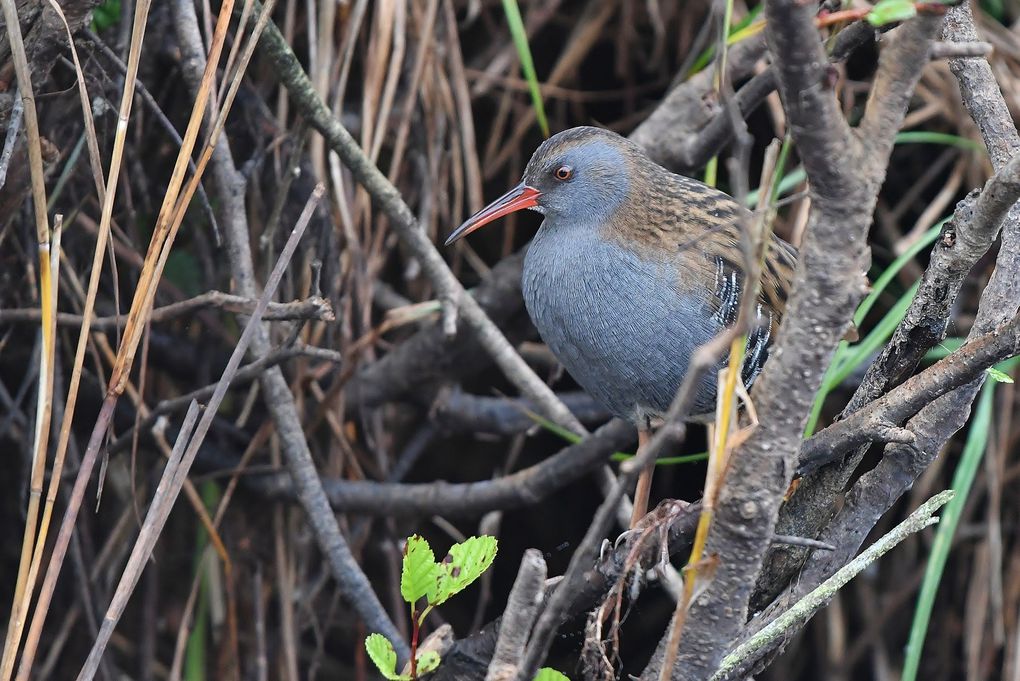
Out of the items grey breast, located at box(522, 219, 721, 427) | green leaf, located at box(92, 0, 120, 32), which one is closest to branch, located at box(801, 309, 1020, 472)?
grey breast, located at box(522, 219, 721, 427)

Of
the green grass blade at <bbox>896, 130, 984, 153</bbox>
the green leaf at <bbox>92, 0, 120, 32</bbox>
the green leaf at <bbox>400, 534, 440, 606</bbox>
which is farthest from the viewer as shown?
the green grass blade at <bbox>896, 130, 984, 153</bbox>

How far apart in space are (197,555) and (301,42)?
3.96ft

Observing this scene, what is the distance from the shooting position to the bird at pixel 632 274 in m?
1.88

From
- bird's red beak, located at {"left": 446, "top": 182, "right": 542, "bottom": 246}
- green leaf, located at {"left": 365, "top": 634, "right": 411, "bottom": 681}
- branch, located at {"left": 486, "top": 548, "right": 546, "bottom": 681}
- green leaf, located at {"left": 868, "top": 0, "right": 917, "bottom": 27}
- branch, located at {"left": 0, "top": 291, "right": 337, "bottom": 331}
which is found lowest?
green leaf, located at {"left": 365, "top": 634, "right": 411, "bottom": 681}

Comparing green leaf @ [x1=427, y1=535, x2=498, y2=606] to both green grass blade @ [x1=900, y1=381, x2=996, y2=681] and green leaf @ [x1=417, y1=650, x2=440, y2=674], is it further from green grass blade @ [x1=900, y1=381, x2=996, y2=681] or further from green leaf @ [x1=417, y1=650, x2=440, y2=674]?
green grass blade @ [x1=900, y1=381, x2=996, y2=681]

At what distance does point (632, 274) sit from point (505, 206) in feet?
1.15

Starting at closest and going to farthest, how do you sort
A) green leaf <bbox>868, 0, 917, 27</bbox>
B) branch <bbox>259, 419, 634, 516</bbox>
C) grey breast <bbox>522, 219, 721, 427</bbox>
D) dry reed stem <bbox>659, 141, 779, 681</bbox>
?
green leaf <bbox>868, 0, 917, 27</bbox> < dry reed stem <bbox>659, 141, 779, 681</bbox> < grey breast <bbox>522, 219, 721, 427</bbox> < branch <bbox>259, 419, 634, 516</bbox>

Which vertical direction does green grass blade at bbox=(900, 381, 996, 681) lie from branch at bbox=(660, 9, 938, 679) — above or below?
below

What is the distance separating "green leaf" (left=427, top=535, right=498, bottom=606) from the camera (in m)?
1.21

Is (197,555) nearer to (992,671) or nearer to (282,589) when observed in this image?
(282,589)

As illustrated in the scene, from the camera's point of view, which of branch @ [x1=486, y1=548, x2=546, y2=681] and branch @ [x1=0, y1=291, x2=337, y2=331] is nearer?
branch @ [x1=486, y1=548, x2=546, y2=681]

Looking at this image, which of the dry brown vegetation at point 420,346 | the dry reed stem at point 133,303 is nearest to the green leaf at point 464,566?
the dry brown vegetation at point 420,346

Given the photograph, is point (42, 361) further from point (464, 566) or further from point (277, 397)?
point (277, 397)

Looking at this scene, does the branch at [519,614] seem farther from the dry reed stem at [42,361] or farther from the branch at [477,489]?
the branch at [477,489]
